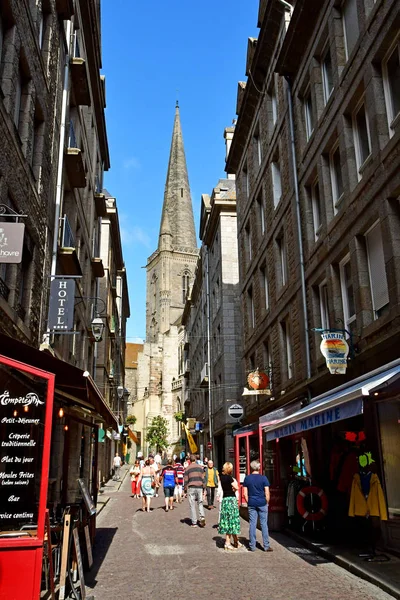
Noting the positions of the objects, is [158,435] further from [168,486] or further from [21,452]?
[21,452]

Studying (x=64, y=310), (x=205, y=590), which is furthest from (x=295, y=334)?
(x=205, y=590)

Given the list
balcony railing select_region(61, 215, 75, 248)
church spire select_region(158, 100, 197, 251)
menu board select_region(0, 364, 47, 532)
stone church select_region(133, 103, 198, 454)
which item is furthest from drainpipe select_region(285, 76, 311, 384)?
church spire select_region(158, 100, 197, 251)

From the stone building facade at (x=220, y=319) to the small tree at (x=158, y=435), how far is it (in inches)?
1160

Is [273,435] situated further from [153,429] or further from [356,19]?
[153,429]

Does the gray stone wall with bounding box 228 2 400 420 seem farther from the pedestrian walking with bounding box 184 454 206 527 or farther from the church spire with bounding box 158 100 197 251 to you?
the church spire with bounding box 158 100 197 251

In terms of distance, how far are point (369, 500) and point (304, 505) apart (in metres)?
2.65

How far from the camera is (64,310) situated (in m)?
14.1

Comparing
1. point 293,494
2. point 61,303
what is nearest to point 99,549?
point 293,494

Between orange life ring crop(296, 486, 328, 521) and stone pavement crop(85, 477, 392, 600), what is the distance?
0.70 meters

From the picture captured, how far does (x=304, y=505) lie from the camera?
462 inches

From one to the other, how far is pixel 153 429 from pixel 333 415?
220 feet

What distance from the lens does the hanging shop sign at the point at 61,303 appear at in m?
14.0

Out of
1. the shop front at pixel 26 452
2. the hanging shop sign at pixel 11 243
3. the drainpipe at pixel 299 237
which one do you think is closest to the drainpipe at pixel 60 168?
the hanging shop sign at pixel 11 243

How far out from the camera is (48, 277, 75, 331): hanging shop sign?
45.9 feet
